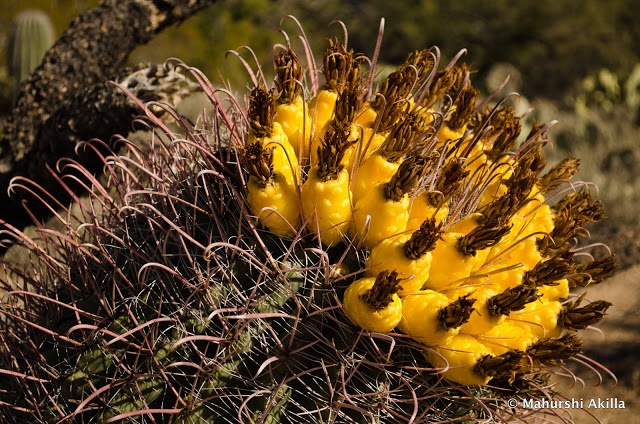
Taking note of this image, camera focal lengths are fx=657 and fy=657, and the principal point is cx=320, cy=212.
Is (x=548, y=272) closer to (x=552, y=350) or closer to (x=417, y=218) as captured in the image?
(x=552, y=350)

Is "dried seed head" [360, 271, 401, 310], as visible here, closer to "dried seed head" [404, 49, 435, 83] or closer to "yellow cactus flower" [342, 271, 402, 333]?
"yellow cactus flower" [342, 271, 402, 333]

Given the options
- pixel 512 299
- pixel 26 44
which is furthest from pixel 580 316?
pixel 26 44

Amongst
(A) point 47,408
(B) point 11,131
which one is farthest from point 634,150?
(A) point 47,408

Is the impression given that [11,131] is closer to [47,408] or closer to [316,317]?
[47,408]

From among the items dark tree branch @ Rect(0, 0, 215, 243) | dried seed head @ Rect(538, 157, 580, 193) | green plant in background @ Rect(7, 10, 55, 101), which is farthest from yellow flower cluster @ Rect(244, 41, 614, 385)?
green plant in background @ Rect(7, 10, 55, 101)

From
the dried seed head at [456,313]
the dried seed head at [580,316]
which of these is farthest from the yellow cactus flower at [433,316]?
the dried seed head at [580,316]

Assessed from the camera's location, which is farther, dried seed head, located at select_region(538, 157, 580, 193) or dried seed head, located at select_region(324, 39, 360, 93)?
dried seed head, located at select_region(538, 157, 580, 193)
